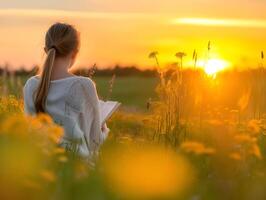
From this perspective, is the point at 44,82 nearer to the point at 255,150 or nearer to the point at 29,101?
the point at 29,101

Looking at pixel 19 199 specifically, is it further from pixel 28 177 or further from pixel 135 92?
pixel 135 92

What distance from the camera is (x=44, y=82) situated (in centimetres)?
657

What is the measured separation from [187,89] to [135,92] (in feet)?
58.4

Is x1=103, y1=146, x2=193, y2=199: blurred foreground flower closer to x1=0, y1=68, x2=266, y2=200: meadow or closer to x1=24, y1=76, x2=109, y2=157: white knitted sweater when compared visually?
x1=0, y1=68, x2=266, y2=200: meadow

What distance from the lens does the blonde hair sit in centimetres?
657

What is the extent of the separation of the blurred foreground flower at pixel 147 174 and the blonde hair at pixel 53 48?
2.05 meters

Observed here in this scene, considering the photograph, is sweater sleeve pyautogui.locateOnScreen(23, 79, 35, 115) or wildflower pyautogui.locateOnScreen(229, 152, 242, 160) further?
sweater sleeve pyautogui.locateOnScreen(23, 79, 35, 115)

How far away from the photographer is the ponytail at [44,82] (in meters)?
6.55

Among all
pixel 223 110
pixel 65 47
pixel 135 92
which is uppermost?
pixel 65 47

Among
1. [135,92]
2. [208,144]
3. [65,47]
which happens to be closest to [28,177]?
[208,144]

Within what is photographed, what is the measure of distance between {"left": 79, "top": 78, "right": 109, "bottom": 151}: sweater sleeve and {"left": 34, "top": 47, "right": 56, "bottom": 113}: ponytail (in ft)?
1.02

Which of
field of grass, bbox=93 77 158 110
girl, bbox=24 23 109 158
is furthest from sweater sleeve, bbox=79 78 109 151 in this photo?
field of grass, bbox=93 77 158 110

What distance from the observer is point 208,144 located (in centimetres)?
543

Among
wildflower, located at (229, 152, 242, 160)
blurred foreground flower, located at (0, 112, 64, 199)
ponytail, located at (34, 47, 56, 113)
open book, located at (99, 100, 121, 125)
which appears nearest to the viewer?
blurred foreground flower, located at (0, 112, 64, 199)
